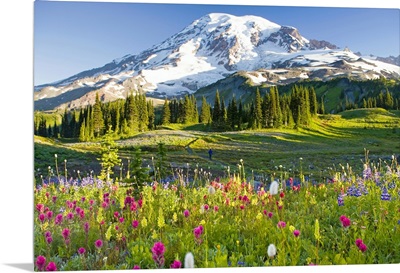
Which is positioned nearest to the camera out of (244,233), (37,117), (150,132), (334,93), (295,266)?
(295,266)

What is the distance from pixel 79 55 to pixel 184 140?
2112mm

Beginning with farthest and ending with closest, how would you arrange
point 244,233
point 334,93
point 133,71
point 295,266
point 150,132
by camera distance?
point 334,93
point 150,132
point 133,71
point 244,233
point 295,266

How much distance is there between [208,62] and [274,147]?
1.94 metres

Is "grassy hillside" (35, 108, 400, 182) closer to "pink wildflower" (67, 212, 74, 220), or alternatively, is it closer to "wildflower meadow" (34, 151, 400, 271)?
"wildflower meadow" (34, 151, 400, 271)

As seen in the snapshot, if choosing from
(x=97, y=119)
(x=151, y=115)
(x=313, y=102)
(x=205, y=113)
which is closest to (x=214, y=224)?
(x=205, y=113)

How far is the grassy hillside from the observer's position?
6414 mm

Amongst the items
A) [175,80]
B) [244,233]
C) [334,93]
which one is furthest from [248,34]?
[244,233]

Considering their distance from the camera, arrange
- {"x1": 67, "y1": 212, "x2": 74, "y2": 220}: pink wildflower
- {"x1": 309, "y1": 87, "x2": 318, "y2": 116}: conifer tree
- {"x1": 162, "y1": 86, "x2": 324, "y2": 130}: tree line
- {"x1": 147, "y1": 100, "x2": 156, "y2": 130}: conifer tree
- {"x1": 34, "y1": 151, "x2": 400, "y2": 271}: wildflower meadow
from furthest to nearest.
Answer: {"x1": 309, "y1": 87, "x2": 318, "y2": 116}: conifer tree → {"x1": 162, "y1": 86, "x2": 324, "y2": 130}: tree line → {"x1": 147, "y1": 100, "x2": 156, "y2": 130}: conifer tree → {"x1": 67, "y1": 212, "x2": 74, "y2": 220}: pink wildflower → {"x1": 34, "y1": 151, "x2": 400, "y2": 271}: wildflower meadow

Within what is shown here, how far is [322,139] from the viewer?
23.1 feet

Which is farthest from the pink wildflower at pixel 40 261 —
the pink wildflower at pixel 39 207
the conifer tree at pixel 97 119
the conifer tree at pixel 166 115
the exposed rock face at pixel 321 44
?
the exposed rock face at pixel 321 44

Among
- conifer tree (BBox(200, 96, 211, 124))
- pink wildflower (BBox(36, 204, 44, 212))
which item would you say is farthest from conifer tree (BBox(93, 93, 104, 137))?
conifer tree (BBox(200, 96, 211, 124))

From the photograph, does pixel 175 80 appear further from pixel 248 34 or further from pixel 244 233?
pixel 244 233

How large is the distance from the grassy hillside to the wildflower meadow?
0.94 ft

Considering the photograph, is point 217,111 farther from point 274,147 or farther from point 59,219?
point 59,219
